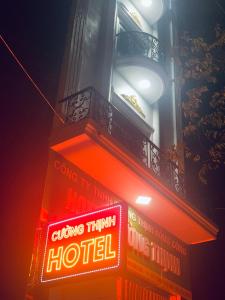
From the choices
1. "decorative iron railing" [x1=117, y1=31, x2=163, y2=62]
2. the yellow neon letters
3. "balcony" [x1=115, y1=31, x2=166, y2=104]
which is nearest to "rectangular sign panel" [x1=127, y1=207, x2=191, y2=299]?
the yellow neon letters

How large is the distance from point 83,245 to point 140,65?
7013 mm

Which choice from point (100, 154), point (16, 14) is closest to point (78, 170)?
point (100, 154)

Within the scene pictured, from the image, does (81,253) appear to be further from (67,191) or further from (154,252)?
(154,252)

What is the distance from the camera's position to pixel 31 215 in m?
7.18

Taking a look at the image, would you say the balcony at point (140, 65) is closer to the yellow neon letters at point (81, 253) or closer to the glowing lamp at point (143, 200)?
the glowing lamp at point (143, 200)

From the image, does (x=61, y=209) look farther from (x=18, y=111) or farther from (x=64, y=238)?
(x=18, y=111)

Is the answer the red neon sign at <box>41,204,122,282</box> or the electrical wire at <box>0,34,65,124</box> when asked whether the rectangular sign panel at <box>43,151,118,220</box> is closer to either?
the red neon sign at <box>41,204,122,282</box>

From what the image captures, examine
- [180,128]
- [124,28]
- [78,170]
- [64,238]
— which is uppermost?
[124,28]

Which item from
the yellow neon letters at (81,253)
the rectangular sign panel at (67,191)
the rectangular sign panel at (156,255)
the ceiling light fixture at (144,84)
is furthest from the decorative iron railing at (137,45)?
the yellow neon letters at (81,253)

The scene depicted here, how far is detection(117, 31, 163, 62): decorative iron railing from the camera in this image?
1243 cm

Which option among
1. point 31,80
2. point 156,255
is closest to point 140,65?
point 31,80

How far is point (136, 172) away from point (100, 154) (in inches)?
40.7

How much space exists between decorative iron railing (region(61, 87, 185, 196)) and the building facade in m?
0.03

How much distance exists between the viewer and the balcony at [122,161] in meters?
8.26
